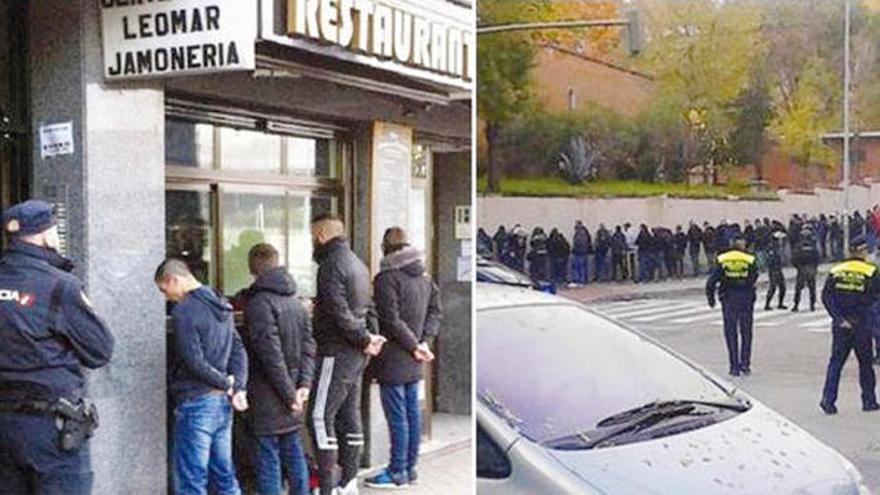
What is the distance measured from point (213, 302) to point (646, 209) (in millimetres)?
2162

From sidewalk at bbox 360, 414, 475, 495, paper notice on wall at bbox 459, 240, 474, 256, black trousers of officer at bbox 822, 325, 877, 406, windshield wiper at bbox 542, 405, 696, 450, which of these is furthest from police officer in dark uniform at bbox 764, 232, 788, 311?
sidewalk at bbox 360, 414, 475, 495

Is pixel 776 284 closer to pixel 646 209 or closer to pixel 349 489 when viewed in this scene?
pixel 646 209

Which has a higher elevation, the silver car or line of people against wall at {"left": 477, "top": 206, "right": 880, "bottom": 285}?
line of people against wall at {"left": 477, "top": 206, "right": 880, "bottom": 285}

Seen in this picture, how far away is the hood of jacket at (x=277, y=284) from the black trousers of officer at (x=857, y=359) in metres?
2.41

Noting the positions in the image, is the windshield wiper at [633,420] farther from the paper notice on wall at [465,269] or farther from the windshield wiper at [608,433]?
the paper notice on wall at [465,269]

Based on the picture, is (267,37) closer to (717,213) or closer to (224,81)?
(224,81)

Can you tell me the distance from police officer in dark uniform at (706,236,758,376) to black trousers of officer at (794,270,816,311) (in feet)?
0.20

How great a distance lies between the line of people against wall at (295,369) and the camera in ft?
12.1

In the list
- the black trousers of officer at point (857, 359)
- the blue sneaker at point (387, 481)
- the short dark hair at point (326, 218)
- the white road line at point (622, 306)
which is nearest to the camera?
the black trousers of officer at point (857, 359)

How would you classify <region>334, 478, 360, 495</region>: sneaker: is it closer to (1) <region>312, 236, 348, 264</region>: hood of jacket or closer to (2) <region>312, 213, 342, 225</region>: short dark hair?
(1) <region>312, 236, 348, 264</region>: hood of jacket

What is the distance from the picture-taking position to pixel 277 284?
3928 mm

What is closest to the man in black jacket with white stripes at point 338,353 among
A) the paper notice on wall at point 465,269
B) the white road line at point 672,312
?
the paper notice on wall at point 465,269

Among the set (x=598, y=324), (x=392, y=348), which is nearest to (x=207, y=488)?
(x=392, y=348)

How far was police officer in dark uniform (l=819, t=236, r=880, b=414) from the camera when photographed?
172 centimetres
